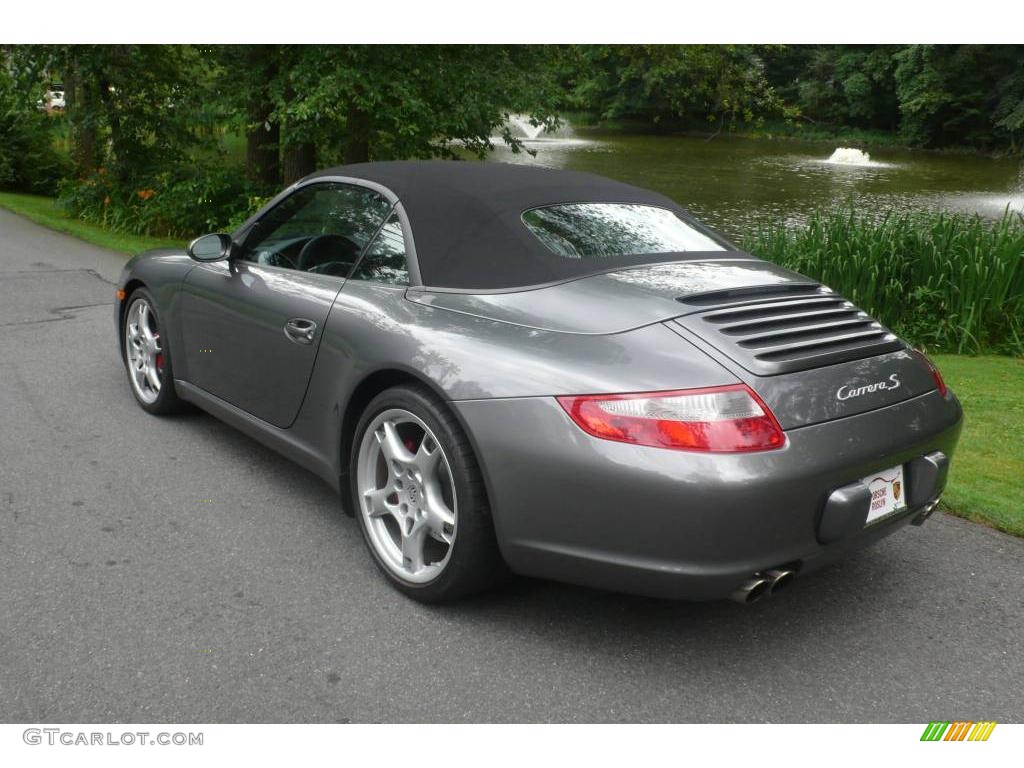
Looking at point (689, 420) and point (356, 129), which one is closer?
point (689, 420)

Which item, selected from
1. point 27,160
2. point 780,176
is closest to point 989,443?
point 27,160

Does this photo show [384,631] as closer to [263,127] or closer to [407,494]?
[407,494]

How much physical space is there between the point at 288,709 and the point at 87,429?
295cm

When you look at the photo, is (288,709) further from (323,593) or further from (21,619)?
(21,619)

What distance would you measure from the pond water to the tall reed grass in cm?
964

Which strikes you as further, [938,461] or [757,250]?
[757,250]

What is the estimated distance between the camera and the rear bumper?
258 centimetres

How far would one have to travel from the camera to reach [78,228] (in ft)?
47.9

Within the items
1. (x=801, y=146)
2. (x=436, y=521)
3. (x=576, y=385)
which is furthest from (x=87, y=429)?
(x=801, y=146)

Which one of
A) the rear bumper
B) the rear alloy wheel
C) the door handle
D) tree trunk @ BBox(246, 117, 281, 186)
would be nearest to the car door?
the door handle

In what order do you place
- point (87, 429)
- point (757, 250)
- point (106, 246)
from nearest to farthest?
point (87, 429)
point (757, 250)
point (106, 246)

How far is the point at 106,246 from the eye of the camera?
507 inches

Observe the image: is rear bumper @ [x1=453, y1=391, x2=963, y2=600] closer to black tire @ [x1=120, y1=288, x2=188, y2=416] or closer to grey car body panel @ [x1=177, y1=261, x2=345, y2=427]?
grey car body panel @ [x1=177, y1=261, x2=345, y2=427]

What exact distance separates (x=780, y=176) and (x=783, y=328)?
33.4m
